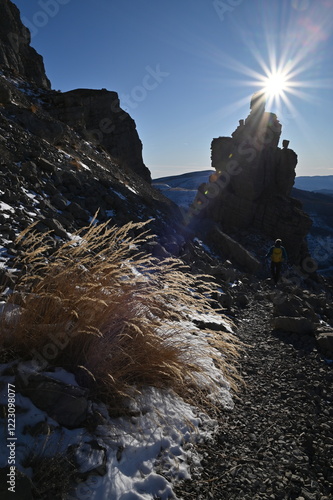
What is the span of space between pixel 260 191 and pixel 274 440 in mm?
37700

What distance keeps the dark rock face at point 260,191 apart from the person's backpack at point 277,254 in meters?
23.0

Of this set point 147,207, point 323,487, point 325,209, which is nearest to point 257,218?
point 147,207

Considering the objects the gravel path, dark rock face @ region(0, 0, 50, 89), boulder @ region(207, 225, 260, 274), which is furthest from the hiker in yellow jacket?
dark rock face @ region(0, 0, 50, 89)

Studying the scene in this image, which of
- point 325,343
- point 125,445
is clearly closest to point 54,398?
point 125,445

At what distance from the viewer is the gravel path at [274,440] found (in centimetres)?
240

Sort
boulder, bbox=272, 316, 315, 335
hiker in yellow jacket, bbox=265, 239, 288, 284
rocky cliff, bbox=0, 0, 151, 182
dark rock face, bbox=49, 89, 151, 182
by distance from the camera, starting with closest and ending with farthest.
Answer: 1. boulder, bbox=272, 316, 315, 335
2. hiker in yellow jacket, bbox=265, 239, 288, 284
3. rocky cliff, bbox=0, 0, 151, 182
4. dark rock face, bbox=49, 89, 151, 182

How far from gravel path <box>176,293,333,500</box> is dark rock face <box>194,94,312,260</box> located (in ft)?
108

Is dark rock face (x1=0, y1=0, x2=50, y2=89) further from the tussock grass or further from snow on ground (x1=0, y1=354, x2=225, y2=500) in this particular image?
snow on ground (x1=0, y1=354, x2=225, y2=500)

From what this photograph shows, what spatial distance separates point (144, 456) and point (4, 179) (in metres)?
6.37

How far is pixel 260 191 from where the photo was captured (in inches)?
1490

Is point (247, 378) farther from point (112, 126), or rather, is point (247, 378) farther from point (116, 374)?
point (112, 126)

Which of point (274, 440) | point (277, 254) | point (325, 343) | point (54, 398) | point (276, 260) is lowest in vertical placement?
point (274, 440)

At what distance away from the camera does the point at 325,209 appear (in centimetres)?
11906

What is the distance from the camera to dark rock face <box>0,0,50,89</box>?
106 ft
